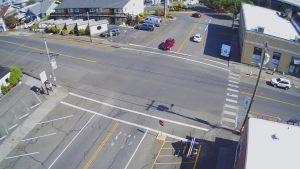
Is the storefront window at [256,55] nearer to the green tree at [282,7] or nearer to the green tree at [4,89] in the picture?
the green tree at [282,7]

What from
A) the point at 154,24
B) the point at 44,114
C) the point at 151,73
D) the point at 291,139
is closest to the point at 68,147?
the point at 44,114

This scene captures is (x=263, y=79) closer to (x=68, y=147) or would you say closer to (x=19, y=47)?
(x=68, y=147)

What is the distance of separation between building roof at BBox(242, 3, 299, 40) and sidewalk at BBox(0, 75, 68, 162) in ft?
108

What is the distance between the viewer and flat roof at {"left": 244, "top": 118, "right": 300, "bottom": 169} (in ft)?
47.6

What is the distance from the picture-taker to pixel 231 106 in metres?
27.1

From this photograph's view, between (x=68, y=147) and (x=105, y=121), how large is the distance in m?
4.78

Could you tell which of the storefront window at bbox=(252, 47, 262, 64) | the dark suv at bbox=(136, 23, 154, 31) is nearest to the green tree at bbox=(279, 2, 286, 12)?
the storefront window at bbox=(252, 47, 262, 64)

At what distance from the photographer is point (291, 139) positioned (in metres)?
16.3

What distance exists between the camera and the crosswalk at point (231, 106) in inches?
971

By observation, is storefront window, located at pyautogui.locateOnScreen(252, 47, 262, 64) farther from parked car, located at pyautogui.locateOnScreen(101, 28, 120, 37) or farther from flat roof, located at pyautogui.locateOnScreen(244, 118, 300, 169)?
parked car, located at pyautogui.locateOnScreen(101, 28, 120, 37)

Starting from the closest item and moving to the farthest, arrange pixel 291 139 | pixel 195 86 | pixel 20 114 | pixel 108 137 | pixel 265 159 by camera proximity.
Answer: pixel 265 159 → pixel 291 139 → pixel 108 137 → pixel 20 114 → pixel 195 86

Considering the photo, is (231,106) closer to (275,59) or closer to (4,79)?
(275,59)

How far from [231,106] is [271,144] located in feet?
37.5

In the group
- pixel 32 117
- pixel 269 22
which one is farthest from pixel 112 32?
pixel 269 22
